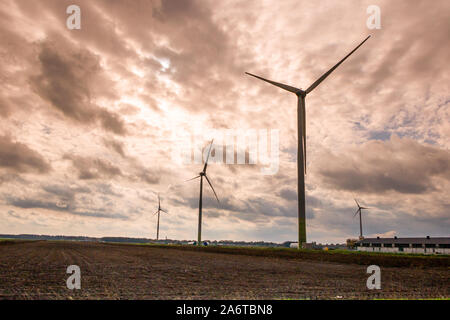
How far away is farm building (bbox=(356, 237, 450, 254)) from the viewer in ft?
497

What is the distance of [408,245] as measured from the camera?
169125 mm

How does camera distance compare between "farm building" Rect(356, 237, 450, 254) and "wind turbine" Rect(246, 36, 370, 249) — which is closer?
"wind turbine" Rect(246, 36, 370, 249)

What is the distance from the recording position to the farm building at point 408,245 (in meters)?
152

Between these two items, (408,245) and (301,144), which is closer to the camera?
(301,144)

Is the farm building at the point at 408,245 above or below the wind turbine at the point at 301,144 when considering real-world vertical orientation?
below

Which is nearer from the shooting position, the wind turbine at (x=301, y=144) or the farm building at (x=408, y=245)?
the wind turbine at (x=301, y=144)

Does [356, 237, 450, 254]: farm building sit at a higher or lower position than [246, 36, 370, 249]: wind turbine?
lower

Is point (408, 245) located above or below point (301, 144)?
below
